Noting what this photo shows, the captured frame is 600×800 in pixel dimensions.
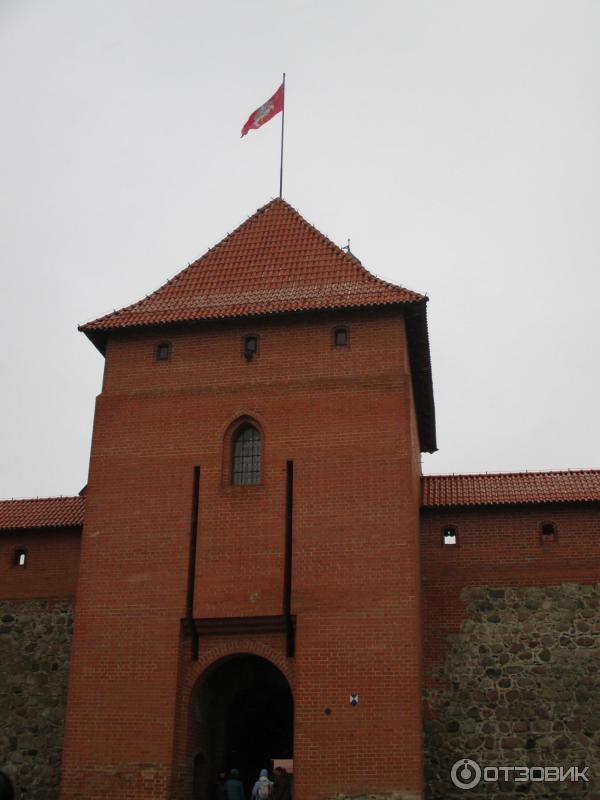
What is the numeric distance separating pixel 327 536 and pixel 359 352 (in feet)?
11.1

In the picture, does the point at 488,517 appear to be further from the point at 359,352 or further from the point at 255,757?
the point at 255,757

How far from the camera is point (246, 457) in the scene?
56.7 feet

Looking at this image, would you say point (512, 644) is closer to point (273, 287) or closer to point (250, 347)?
point (250, 347)

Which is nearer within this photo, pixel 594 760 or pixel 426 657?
pixel 594 760

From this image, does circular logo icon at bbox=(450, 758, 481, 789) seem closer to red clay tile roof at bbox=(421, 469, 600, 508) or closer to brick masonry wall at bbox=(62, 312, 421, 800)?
brick masonry wall at bbox=(62, 312, 421, 800)

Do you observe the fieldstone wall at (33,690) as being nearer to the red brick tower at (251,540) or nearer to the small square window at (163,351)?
the red brick tower at (251,540)

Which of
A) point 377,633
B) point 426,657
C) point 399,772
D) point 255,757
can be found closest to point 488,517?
point 426,657

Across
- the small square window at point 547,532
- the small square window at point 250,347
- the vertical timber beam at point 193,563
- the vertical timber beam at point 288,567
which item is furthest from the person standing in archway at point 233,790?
the small square window at point 250,347

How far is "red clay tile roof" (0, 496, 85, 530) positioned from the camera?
63.9ft

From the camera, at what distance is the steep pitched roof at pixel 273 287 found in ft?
58.7

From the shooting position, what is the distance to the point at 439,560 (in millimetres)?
18094

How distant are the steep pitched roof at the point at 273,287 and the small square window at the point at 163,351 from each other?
16.9 inches

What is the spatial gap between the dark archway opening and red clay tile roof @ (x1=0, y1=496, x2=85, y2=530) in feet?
14.6

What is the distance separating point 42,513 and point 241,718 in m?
5.70
